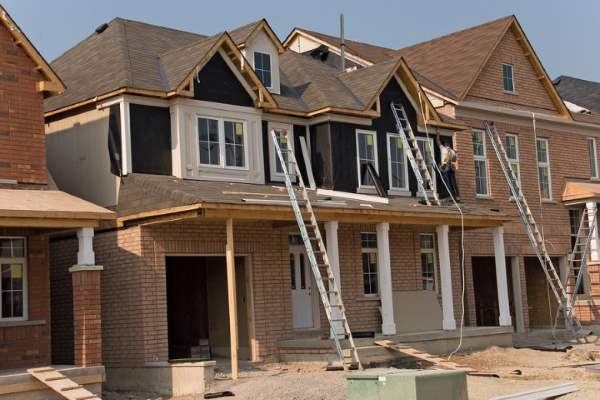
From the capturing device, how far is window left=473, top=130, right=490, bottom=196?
28148 mm

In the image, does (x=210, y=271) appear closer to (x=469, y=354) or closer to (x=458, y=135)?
(x=469, y=354)

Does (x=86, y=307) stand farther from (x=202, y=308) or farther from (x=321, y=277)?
(x=202, y=308)

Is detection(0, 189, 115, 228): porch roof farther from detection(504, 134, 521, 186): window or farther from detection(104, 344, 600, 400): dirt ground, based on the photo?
detection(504, 134, 521, 186): window

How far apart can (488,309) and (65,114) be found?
52.8 feet

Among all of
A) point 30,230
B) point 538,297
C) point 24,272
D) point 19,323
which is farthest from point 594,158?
point 19,323

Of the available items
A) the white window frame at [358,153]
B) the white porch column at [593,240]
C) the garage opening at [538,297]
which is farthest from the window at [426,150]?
the garage opening at [538,297]

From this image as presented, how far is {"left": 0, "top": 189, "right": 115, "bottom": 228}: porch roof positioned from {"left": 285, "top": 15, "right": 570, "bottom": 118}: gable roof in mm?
13570

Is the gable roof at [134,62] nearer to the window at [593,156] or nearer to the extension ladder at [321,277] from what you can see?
the extension ladder at [321,277]

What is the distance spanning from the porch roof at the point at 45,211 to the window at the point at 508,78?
16.5 meters

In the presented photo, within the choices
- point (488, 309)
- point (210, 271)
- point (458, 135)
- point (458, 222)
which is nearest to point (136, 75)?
point (210, 271)

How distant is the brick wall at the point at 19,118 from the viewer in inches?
714

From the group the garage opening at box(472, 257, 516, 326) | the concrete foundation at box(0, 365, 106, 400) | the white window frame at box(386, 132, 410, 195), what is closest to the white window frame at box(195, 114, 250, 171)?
the white window frame at box(386, 132, 410, 195)

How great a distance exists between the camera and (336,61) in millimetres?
31000

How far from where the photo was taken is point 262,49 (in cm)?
2356
